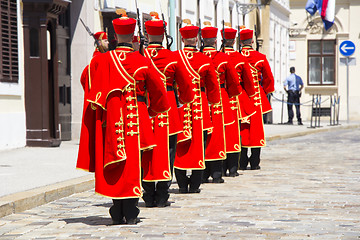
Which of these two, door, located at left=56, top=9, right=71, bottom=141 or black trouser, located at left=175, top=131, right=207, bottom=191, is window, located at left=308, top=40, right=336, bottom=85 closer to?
door, located at left=56, top=9, right=71, bottom=141

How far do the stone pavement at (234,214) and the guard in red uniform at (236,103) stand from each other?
0.34 m

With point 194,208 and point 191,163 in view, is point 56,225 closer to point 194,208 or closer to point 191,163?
point 194,208

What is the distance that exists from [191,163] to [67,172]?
2.29m

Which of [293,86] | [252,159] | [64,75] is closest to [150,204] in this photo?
[252,159]

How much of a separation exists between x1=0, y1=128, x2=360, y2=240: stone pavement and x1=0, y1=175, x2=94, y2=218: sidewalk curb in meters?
0.08

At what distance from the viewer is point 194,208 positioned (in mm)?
9406

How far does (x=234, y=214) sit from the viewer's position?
888 cm

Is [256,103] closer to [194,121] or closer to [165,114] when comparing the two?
[194,121]

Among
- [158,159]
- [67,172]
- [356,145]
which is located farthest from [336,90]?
[158,159]

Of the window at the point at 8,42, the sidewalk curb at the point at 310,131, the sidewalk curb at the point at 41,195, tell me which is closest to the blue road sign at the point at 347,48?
the sidewalk curb at the point at 310,131

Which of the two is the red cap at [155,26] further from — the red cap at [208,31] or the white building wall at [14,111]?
the white building wall at [14,111]

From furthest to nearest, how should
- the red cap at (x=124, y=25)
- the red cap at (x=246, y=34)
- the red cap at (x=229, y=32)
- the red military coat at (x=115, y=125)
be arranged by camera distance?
the red cap at (x=246, y=34) < the red cap at (x=229, y=32) < the red cap at (x=124, y=25) < the red military coat at (x=115, y=125)

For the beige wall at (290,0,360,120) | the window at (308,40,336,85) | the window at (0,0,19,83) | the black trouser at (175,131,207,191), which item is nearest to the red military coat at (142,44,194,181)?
the black trouser at (175,131,207,191)

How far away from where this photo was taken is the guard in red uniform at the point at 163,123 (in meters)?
9.18
